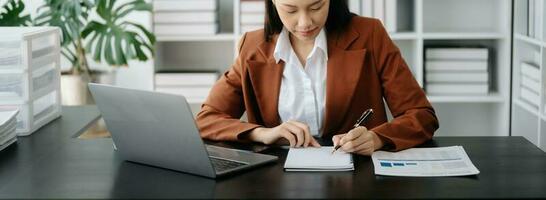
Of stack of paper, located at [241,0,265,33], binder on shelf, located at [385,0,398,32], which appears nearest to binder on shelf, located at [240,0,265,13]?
stack of paper, located at [241,0,265,33]

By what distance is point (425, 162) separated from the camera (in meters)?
2.04

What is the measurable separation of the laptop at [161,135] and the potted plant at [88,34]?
2.14 m

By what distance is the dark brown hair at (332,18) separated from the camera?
257 centimetres

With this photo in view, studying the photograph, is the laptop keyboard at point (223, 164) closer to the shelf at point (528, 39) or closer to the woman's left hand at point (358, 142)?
the woman's left hand at point (358, 142)

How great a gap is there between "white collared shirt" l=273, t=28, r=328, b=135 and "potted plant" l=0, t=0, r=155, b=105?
1775mm

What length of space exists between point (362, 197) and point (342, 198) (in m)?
0.04

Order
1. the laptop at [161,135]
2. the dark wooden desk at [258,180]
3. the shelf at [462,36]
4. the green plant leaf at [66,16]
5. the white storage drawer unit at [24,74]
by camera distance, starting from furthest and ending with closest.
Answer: the shelf at [462,36] < the green plant leaf at [66,16] < the white storage drawer unit at [24,74] < the laptop at [161,135] < the dark wooden desk at [258,180]

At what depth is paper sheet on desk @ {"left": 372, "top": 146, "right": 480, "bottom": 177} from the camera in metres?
1.93

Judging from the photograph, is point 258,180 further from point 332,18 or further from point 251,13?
point 251,13

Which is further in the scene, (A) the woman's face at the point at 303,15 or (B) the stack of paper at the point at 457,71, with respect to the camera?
(B) the stack of paper at the point at 457,71

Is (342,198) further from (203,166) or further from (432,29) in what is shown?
(432,29)

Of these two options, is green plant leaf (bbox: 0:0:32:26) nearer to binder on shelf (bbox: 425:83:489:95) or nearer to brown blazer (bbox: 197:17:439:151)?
brown blazer (bbox: 197:17:439:151)

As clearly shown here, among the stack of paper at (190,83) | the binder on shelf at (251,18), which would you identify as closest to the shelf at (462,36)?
the binder on shelf at (251,18)

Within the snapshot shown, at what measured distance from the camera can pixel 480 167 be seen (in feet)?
6.57
